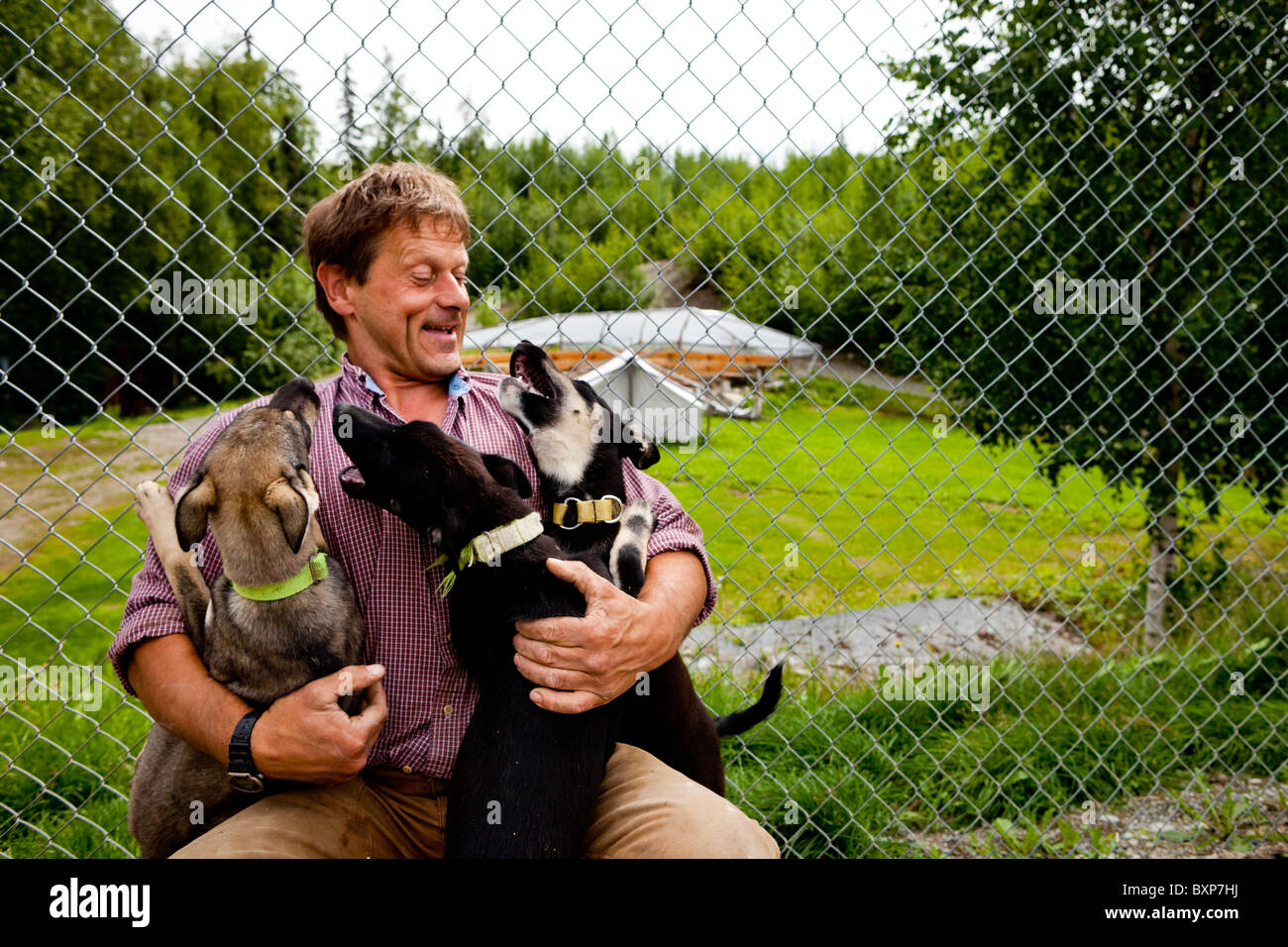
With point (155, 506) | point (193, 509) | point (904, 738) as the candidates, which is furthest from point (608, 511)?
point (904, 738)

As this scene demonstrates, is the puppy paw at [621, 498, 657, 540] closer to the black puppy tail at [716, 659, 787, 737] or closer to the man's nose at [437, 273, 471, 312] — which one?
the black puppy tail at [716, 659, 787, 737]

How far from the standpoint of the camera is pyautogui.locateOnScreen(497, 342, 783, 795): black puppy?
240 cm

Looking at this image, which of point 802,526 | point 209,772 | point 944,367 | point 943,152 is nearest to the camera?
point 209,772

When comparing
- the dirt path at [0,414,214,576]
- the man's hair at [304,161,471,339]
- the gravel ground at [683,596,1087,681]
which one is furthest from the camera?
the dirt path at [0,414,214,576]

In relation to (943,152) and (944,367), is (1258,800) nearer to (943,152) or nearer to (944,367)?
(944,367)

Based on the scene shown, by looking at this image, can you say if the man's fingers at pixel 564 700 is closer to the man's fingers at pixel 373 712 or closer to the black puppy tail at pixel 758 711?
the man's fingers at pixel 373 712

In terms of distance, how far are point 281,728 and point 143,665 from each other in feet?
1.34

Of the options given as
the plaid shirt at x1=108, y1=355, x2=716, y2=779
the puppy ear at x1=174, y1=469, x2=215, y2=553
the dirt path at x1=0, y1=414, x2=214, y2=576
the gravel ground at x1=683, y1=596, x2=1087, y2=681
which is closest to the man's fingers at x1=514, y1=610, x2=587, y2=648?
the plaid shirt at x1=108, y1=355, x2=716, y2=779

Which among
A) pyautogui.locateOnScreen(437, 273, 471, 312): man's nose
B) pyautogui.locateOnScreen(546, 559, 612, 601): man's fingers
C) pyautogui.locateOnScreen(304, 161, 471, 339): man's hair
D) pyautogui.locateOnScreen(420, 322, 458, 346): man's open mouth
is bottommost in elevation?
pyautogui.locateOnScreen(546, 559, 612, 601): man's fingers

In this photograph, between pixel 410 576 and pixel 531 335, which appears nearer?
pixel 410 576

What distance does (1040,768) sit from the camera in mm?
3412

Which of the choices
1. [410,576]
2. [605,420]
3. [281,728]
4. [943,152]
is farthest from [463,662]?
[943,152]

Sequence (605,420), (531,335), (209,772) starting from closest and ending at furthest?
1. (209,772)
2. (605,420)
3. (531,335)

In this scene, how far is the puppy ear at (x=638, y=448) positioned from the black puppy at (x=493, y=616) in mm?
552
